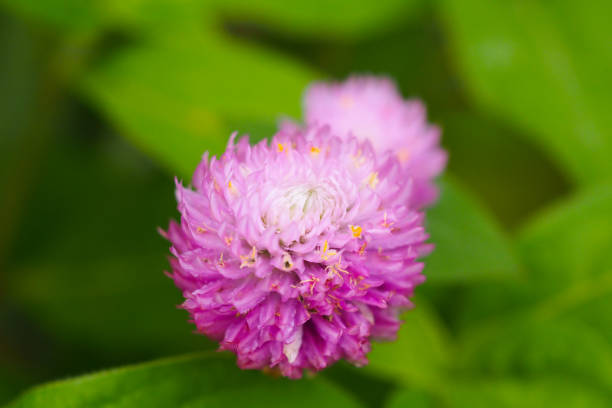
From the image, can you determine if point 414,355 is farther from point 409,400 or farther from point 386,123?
point 386,123

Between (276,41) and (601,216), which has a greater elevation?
(276,41)

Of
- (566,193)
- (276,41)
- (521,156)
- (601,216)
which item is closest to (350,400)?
(601,216)

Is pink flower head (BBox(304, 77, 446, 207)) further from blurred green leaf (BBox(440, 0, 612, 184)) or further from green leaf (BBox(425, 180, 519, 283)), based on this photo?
blurred green leaf (BBox(440, 0, 612, 184))

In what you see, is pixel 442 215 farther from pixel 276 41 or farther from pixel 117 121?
pixel 276 41

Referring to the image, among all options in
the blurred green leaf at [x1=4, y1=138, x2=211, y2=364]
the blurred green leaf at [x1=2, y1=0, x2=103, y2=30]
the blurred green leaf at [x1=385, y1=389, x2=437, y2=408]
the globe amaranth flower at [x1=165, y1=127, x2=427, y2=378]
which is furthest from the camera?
the blurred green leaf at [x1=4, y1=138, x2=211, y2=364]

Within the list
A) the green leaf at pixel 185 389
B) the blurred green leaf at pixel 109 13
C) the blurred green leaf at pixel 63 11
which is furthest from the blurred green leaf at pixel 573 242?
the blurred green leaf at pixel 63 11

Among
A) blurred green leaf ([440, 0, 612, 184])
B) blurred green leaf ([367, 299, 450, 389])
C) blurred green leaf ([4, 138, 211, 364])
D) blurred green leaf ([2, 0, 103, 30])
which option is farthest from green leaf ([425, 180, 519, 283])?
blurred green leaf ([2, 0, 103, 30])
